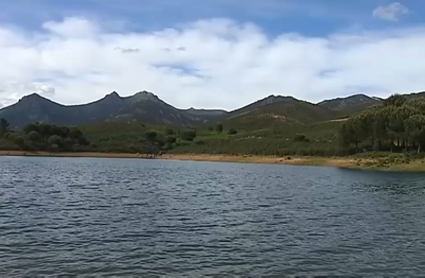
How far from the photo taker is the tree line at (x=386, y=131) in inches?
5103

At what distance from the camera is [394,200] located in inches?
2010

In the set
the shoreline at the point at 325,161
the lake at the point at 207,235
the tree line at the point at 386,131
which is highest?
the tree line at the point at 386,131

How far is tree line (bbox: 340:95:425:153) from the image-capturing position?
129625 millimetres

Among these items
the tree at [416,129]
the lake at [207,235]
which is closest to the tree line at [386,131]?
the tree at [416,129]

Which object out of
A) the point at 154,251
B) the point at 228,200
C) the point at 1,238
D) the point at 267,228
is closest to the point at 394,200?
the point at 228,200

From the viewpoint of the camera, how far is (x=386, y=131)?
136875 mm

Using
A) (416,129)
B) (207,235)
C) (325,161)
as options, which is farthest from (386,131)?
(207,235)

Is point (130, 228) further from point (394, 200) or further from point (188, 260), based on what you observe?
point (394, 200)

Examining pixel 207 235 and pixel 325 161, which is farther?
pixel 325 161

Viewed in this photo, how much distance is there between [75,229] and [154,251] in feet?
25.0

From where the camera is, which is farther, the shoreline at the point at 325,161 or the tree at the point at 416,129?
the tree at the point at 416,129

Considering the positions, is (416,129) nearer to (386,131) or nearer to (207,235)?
(386,131)

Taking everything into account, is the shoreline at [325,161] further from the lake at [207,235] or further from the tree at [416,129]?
the lake at [207,235]

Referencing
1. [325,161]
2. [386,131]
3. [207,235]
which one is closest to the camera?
[207,235]
